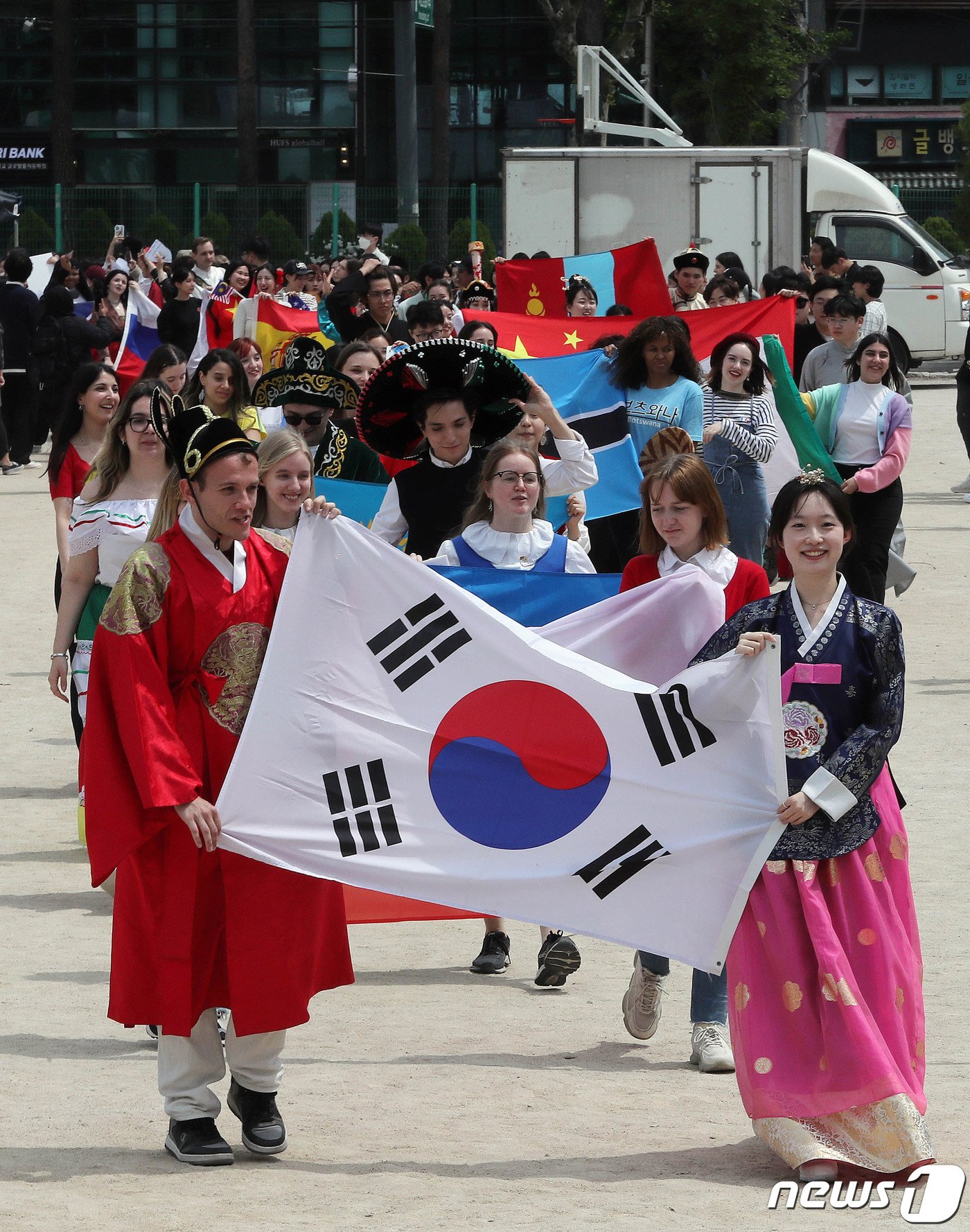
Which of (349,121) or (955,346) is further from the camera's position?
(349,121)

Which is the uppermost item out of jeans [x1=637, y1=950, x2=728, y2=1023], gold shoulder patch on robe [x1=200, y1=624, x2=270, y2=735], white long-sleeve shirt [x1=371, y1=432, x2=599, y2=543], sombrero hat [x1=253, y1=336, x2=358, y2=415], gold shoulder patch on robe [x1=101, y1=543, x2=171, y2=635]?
sombrero hat [x1=253, y1=336, x2=358, y2=415]

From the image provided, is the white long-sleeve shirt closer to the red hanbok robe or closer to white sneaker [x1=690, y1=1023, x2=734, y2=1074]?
white sneaker [x1=690, y1=1023, x2=734, y2=1074]

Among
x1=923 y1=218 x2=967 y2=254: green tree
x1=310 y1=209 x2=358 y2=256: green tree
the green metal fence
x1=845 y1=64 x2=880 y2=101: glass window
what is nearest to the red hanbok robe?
the green metal fence

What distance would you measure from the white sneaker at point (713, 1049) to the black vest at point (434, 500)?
1984mm

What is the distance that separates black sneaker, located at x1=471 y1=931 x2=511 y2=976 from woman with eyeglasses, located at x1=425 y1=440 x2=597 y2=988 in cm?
53

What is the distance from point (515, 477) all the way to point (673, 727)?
140 cm

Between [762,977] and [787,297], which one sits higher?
[787,297]

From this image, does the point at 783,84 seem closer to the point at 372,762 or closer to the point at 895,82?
the point at 895,82

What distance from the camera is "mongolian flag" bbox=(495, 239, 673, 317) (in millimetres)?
14977

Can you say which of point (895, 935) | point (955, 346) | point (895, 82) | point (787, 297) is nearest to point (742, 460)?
point (787, 297)

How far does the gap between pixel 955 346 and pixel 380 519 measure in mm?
21836

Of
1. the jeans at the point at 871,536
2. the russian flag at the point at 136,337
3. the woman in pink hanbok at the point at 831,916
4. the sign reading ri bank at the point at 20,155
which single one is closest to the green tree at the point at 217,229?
the sign reading ri bank at the point at 20,155

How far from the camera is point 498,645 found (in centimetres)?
516

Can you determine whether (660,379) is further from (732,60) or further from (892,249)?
(732,60)
